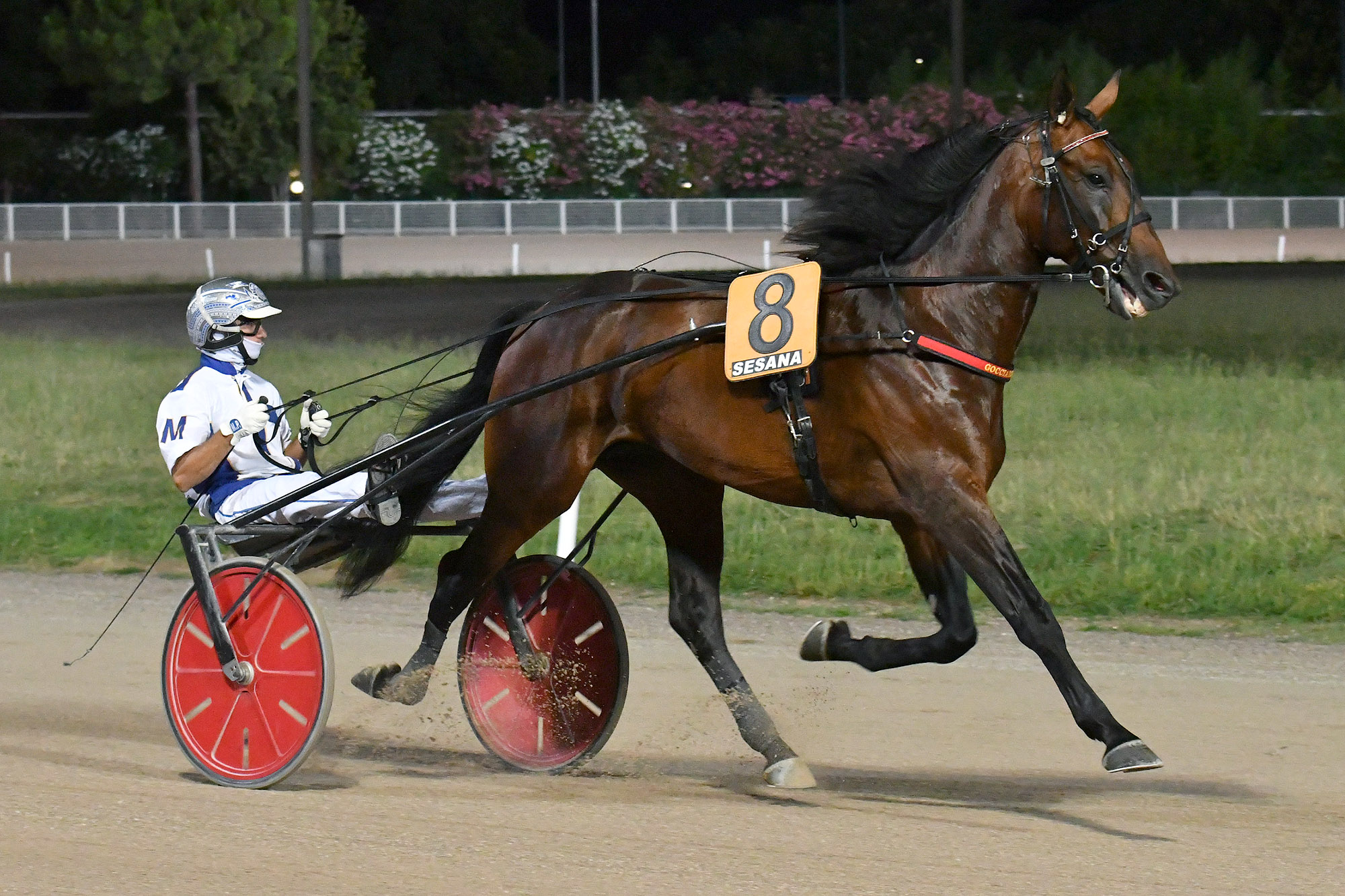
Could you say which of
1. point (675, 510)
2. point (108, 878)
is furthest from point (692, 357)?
point (108, 878)

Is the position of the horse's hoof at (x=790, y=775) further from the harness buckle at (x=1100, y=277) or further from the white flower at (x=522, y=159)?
the white flower at (x=522, y=159)

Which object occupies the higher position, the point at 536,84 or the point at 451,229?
the point at 536,84

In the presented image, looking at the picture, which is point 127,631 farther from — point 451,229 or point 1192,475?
point 451,229

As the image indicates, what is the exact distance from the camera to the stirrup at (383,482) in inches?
200

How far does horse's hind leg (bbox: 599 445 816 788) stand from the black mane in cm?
73

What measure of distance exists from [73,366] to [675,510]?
37.8 feet

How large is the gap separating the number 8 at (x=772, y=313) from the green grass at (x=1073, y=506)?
2713 millimetres

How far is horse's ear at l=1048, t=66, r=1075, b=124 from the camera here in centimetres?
427

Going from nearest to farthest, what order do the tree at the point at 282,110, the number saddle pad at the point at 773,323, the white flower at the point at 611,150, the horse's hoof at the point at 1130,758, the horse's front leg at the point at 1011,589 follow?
the horse's hoof at the point at 1130,758 < the horse's front leg at the point at 1011,589 < the number saddle pad at the point at 773,323 < the tree at the point at 282,110 < the white flower at the point at 611,150

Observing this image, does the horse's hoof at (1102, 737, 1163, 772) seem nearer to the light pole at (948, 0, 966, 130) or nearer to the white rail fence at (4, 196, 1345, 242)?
the light pole at (948, 0, 966, 130)

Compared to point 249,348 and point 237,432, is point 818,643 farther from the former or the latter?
point 249,348

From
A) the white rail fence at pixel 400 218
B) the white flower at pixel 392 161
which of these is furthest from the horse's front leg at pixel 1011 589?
the white flower at pixel 392 161

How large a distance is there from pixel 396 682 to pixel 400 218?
2721 centimetres

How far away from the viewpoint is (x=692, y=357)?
15.5 feet
